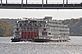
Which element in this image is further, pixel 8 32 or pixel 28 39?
pixel 8 32

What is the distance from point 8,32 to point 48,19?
52.4m

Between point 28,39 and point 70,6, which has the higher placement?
point 70,6

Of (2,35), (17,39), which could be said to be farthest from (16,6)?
(2,35)

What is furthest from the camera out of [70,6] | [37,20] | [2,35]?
[2,35]

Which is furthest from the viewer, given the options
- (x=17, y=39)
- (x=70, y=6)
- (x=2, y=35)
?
(x=2, y=35)

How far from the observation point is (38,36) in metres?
119

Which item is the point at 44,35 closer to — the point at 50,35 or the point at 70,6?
the point at 50,35

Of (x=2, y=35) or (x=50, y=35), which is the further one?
(x=2, y=35)

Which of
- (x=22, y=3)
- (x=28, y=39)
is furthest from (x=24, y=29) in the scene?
(x=22, y=3)

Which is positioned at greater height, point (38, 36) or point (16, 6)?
point (16, 6)

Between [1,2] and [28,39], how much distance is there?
5212cm

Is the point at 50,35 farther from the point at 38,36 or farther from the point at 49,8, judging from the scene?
the point at 49,8

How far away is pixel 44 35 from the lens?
120 m

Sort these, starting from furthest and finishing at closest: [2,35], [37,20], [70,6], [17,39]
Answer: [2,35] → [37,20] → [17,39] → [70,6]
